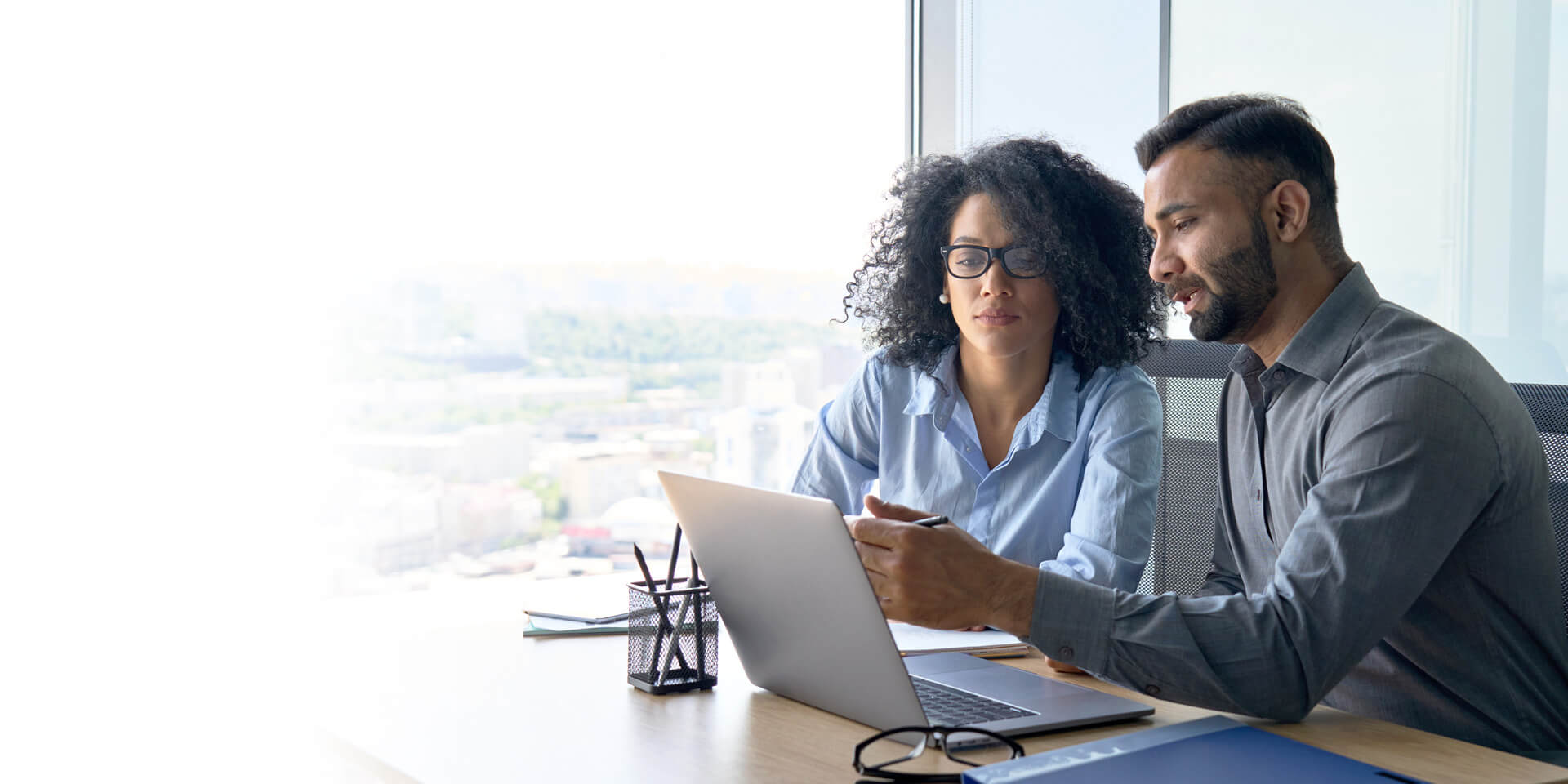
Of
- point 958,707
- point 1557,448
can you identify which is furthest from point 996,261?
point 958,707

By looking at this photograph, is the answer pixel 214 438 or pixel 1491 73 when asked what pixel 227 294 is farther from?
pixel 1491 73

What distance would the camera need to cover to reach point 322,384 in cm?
254

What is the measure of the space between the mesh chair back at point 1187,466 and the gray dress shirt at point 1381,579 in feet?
0.98

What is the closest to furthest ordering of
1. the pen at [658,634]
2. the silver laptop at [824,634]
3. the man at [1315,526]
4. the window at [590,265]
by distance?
the silver laptop at [824,634], the man at [1315,526], the pen at [658,634], the window at [590,265]

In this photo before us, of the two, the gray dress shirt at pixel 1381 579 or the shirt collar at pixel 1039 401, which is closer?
the gray dress shirt at pixel 1381 579

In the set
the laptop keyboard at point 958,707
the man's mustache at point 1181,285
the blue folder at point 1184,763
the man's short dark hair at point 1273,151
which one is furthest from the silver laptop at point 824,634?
the man's short dark hair at point 1273,151

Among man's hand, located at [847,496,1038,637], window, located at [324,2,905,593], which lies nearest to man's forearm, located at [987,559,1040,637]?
man's hand, located at [847,496,1038,637]

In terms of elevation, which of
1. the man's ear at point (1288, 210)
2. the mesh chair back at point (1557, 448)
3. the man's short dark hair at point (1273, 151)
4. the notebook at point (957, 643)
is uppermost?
the man's short dark hair at point (1273, 151)

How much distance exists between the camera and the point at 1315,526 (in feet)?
3.76

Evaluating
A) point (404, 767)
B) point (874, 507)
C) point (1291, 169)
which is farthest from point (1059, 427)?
point (404, 767)

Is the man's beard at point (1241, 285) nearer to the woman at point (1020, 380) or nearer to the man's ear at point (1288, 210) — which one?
the man's ear at point (1288, 210)

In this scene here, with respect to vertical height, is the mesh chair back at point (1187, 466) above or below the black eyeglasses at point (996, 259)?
below

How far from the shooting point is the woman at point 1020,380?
1.73m

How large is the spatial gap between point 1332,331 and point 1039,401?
0.56 m
